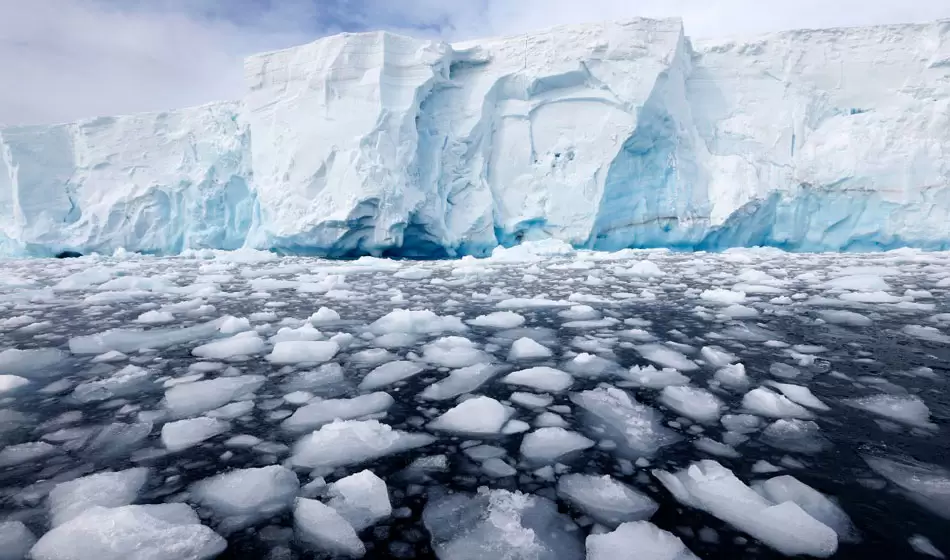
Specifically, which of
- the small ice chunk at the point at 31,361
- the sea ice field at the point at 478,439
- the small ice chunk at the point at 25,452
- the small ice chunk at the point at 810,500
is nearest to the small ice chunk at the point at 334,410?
the sea ice field at the point at 478,439

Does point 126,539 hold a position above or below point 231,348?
above

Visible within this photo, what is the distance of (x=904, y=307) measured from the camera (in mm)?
3395

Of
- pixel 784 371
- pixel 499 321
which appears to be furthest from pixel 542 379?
pixel 499 321

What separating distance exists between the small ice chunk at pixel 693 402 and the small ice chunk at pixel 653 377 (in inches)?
2.5

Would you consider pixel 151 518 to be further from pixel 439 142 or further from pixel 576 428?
pixel 439 142

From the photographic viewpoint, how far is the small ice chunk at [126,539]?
0.89m

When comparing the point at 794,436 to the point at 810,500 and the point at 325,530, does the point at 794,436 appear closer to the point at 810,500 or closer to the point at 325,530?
the point at 810,500

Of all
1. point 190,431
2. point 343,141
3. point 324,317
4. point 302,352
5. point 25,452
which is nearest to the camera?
point 25,452

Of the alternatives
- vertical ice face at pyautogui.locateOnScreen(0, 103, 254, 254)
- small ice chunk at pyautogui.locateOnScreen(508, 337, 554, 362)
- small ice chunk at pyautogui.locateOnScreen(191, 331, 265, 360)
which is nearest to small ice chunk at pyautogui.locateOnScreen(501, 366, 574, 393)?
small ice chunk at pyautogui.locateOnScreen(508, 337, 554, 362)

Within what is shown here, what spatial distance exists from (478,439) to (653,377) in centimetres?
88

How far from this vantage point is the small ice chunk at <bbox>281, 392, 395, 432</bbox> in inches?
59.8

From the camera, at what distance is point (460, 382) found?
75.8 inches

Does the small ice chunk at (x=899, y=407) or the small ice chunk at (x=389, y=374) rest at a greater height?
the small ice chunk at (x=389, y=374)

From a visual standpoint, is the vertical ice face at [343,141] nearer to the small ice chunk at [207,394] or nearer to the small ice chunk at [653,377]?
the small ice chunk at [207,394]
